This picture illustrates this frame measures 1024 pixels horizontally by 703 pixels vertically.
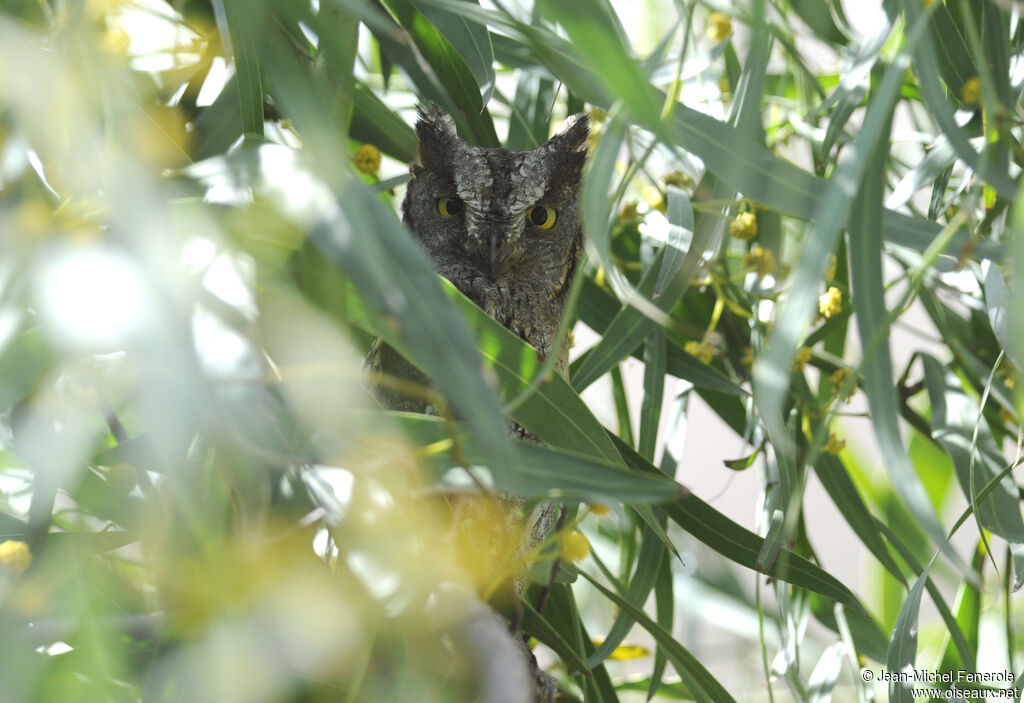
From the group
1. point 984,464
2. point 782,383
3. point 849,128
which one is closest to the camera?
point 782,383

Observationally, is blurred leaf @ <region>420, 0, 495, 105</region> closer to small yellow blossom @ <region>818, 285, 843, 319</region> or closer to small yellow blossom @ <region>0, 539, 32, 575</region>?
small yellow blossom @ <region>818, 285, 843, 319</region>

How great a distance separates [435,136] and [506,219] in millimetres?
170

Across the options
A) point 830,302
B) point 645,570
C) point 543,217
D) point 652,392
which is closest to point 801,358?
point 830,302

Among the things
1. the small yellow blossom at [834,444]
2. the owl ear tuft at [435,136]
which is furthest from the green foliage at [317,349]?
the owl ear tuft at [435,136]

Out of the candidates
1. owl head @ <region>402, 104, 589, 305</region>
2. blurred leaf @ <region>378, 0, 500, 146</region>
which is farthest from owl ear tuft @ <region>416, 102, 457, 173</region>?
blurred leaf @ <region>378, 0, 500, 146</region>

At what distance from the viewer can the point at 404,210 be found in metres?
1.45

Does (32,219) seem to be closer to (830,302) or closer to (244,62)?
(244,62)

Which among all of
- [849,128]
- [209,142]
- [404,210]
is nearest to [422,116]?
[404,210]

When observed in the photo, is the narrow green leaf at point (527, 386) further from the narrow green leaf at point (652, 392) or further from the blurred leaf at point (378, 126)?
the blurred leaf at point (378, 126)

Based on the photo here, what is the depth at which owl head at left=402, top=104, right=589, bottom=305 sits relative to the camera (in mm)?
1257

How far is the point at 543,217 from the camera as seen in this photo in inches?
52.9

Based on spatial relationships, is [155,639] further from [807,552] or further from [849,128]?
[849,128]

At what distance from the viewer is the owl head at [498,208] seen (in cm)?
126

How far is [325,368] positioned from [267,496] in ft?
0.45
